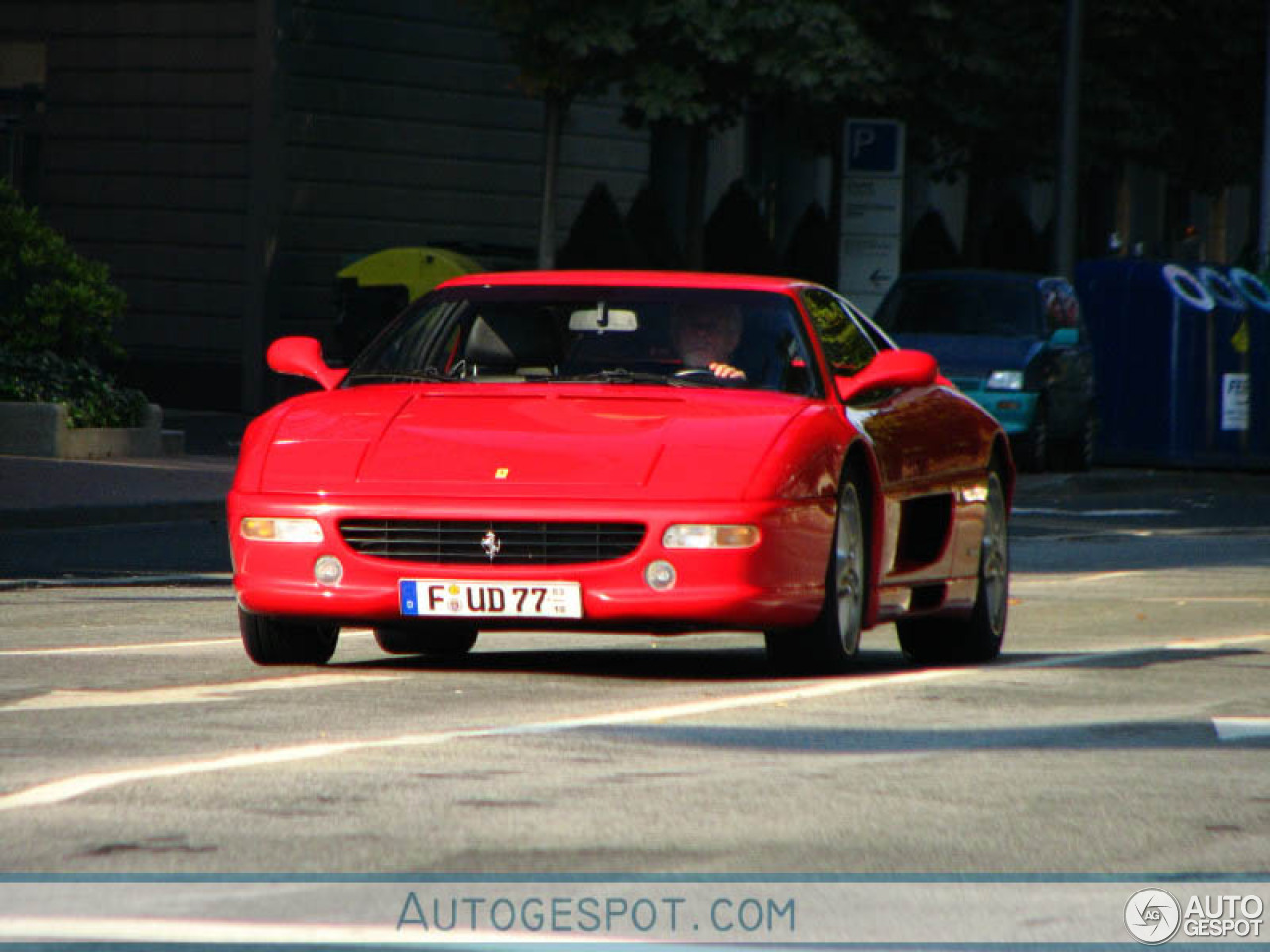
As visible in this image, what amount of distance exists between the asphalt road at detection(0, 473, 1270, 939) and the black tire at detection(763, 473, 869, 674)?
14 centimetres

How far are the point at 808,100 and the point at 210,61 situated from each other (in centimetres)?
591

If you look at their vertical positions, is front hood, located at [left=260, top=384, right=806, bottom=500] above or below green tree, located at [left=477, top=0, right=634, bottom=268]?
below

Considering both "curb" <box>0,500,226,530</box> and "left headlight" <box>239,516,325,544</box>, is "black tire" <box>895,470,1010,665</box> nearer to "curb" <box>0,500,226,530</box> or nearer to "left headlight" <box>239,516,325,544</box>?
"left headlight" <box>239,516,325,544</box>

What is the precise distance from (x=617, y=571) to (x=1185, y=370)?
67.0 feet

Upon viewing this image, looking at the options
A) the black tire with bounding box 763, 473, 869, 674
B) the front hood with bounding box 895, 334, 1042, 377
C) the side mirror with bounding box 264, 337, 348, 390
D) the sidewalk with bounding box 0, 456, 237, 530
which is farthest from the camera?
the front hood with bounding box 895, 334, 1042, 377

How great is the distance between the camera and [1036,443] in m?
26.8

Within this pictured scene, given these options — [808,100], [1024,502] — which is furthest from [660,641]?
[808,100]

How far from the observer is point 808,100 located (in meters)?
31.1

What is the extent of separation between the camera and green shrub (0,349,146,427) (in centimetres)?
2283

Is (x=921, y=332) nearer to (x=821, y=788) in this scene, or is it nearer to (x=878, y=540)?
(x=878, y=540)

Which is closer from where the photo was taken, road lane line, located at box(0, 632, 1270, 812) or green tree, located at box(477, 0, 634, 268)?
road lane line, located at box(0, 632, 1270, 812)

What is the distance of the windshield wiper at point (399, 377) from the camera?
A: 10.6 metres

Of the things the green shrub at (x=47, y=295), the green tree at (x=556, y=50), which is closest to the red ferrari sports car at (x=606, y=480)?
the green shrub at (x=47, y=295)

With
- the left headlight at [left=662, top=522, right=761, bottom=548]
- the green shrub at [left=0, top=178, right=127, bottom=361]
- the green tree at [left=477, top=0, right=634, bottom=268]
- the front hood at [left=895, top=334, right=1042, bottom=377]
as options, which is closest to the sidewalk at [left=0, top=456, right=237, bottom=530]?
the green shrub at [left=0, top=178, right=127, bottom=361]
